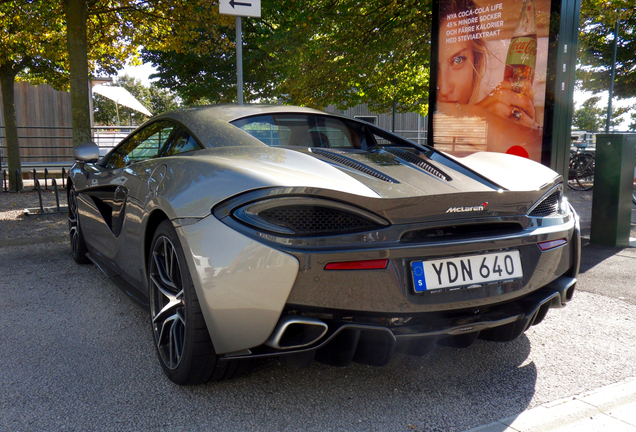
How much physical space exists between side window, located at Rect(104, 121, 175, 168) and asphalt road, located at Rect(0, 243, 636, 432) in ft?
3.25

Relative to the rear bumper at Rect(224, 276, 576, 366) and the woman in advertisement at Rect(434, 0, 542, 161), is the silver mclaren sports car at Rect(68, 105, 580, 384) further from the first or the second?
the woman in advertisement at Rect(434, 0, 542, 161)

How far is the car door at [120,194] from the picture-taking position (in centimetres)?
283

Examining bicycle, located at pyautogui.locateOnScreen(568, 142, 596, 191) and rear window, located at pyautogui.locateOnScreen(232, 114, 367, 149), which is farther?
bicycle, located at pyautogui.locateOnScreen(568, 142, 596, 191)

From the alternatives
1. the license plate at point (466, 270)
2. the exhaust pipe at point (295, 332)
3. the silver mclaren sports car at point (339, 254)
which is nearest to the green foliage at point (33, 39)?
the silver mclaren sports car at point (339, 254)

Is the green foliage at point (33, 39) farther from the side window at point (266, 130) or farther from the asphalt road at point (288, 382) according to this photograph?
the side window at point (266, 130)

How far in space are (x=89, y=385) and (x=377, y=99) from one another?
14.4m

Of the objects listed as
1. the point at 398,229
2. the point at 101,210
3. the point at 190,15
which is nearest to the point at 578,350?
the point at 398,229

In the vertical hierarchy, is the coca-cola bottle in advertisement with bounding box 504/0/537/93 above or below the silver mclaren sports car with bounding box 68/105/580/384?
above

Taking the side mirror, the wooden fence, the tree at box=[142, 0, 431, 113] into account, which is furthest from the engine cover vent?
the wooden fence

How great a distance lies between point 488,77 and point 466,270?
425 cm

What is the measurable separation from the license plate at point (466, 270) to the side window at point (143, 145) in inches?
70.5

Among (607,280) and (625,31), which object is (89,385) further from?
(625,31)

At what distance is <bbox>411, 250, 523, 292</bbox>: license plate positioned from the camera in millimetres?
1966

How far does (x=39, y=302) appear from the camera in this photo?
366 cm
